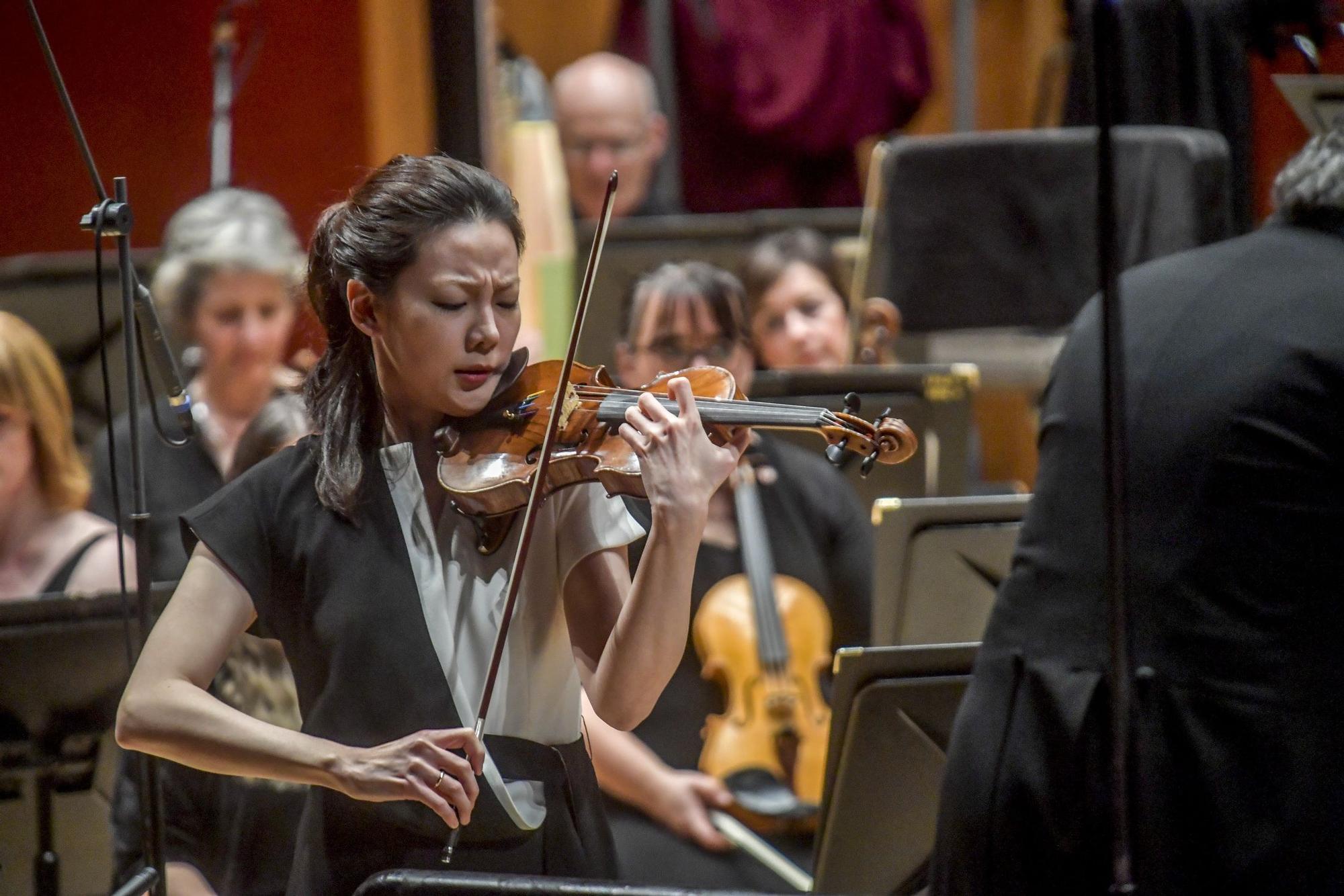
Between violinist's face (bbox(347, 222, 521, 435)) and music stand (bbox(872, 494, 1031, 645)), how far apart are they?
23.8 inches

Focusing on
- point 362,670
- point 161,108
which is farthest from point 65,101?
point 161,108

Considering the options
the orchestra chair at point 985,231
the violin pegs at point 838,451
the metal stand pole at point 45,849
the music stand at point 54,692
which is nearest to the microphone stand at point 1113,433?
the violin pegs at point 838,451

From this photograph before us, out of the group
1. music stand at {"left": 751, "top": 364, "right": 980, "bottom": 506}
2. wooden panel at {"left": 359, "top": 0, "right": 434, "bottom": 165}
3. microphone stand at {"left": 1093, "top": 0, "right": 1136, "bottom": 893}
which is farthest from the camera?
wooden panel at {"left": 359, "top": 0, "right": 434, "bottom": 165}

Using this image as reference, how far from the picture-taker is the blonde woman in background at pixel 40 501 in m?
1.88

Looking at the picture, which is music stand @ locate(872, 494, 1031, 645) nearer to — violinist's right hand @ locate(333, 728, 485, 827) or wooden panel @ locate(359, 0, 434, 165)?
violinist's right hand @ locate(333, 728, 485, 827)

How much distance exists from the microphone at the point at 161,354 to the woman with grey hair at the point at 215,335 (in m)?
0.13

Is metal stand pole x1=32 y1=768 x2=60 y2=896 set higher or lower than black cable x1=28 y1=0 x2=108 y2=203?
lower

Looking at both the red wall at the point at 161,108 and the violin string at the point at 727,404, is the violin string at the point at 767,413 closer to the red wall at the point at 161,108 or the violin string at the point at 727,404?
the violin string at the point at 727,404

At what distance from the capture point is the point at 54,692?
69.6 inches

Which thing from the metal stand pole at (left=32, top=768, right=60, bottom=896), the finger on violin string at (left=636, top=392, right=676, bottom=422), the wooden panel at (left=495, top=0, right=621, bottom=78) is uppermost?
the wooden panel at (left=495, top=0, right=621, bottom=78)

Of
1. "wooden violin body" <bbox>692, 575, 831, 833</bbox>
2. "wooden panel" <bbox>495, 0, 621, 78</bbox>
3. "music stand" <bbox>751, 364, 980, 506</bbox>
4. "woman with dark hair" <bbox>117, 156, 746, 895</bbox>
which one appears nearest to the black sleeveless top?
"woman with dark hair" <bbox>117, 156, 746, 895</bbox>

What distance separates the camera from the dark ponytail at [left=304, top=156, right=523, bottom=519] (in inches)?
55.4

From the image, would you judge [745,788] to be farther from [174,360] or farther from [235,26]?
[235,26]

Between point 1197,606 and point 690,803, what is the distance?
810mm
